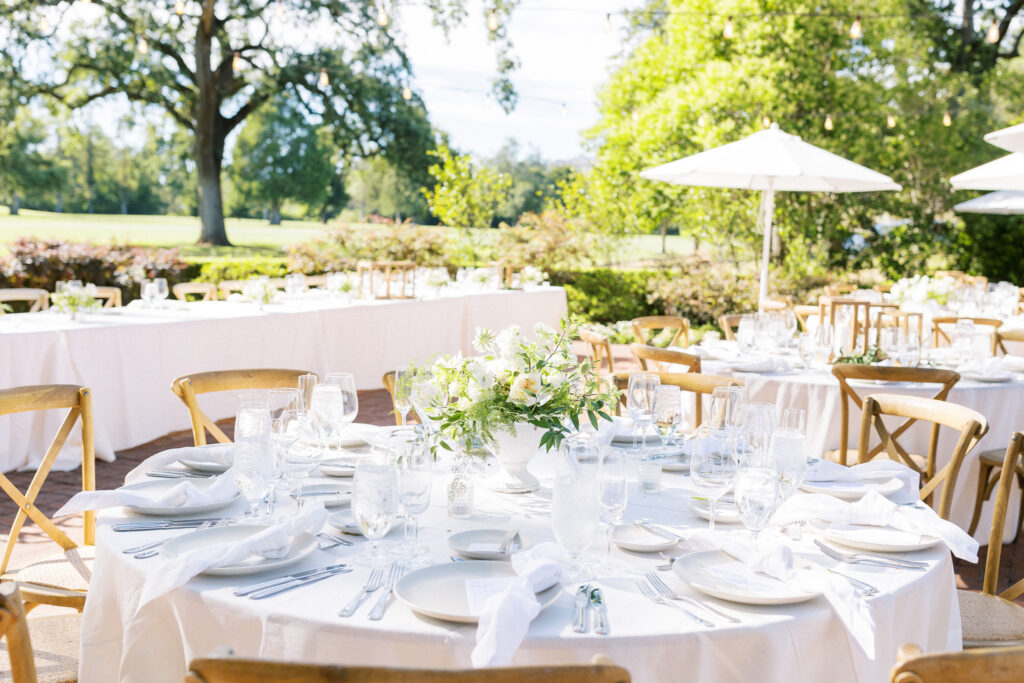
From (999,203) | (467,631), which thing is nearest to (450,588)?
(467,631)

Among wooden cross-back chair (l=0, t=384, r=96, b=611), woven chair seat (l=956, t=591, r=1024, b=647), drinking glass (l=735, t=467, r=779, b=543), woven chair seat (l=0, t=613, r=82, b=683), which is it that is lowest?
woven chair seat (l=956, t=591, r=1024, b=647)

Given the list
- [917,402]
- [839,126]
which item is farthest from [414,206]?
[917,402]

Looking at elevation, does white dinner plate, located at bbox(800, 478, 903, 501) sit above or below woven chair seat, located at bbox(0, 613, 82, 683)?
above

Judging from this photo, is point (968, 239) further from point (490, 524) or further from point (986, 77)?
point (490, 524)

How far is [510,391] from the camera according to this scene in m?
2.39

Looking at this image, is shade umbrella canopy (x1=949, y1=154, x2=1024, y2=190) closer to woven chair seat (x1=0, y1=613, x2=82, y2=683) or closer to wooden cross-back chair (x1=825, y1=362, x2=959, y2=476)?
wooden cross-back chair (x1=825, y1=362, x2=959, y2=476)

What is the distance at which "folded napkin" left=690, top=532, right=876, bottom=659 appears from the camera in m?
1.64

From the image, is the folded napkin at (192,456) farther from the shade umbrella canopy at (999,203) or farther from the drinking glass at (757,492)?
the shade umbrella canopy at (999,203)

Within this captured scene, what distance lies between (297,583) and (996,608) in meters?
2.15

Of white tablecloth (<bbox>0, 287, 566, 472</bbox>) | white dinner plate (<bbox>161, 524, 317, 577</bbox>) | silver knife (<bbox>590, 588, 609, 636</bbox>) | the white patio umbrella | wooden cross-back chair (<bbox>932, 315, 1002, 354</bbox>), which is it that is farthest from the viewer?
the white patio umbrella

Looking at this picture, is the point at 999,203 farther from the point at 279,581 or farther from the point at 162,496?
the point at 279,581

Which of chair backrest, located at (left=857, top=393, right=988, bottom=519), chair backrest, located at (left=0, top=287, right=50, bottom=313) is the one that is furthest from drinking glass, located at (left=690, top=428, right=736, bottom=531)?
chair backrest, located at (left=0, top=287, right=50, bottom=313)

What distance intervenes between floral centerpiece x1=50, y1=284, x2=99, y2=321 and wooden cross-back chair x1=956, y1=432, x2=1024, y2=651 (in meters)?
5.88

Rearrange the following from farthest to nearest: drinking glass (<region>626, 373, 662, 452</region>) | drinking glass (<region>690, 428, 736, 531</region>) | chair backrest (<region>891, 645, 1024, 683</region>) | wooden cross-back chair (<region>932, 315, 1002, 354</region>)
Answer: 1. wooden cross-back chair (<region>932, 315, 1002, 354</region>)
2. drinking glass (<region>626, 373, 662, 452</region>)
3. drinking glass (<region>690, 428, 736, 531</region>)
4. chair backrest (<region>891, 645, 1024, 683</region>)
